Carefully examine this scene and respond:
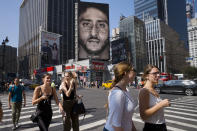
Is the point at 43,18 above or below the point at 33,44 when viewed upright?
above

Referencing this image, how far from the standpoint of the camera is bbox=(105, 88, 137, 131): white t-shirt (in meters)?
1.89

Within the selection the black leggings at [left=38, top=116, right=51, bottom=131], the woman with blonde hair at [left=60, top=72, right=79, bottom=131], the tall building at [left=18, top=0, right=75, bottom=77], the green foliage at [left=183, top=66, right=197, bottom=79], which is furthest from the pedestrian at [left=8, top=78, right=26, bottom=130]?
the tall building at [left=18, top=0, right=75, bottom=77]

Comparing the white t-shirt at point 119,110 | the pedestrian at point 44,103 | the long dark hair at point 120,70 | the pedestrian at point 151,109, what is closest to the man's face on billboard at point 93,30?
the pedestrian at point 44,103

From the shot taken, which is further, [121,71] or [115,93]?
[121,71]

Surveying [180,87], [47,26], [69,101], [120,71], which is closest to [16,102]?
[69,101]

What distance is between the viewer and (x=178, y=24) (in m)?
150

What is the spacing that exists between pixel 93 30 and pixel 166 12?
105303 millimetres

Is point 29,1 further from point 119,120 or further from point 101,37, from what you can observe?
point 119,120

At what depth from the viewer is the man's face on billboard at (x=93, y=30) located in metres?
58.5

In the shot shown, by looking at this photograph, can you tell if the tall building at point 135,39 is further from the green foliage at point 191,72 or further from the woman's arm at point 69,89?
the woman's arm at point 69,89

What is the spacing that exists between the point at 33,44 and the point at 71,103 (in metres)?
124

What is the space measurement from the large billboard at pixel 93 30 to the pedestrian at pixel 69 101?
5326 cm

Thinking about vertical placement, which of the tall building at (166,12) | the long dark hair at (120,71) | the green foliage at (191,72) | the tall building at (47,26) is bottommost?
the green foliage at (191,72)

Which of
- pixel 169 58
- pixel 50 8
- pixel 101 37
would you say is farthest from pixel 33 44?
pixel 169 58
